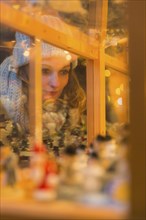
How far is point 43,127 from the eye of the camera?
2551mm

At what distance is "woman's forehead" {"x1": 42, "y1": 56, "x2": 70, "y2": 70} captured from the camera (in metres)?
2.64

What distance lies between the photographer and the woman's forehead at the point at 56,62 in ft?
8.66

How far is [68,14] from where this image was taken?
8.16ft

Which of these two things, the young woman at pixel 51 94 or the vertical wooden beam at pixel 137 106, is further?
the young woman at pixel 51 94

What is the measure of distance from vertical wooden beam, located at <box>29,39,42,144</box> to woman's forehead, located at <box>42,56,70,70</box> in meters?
0.15

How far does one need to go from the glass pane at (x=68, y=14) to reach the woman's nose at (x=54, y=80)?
0.34 metres

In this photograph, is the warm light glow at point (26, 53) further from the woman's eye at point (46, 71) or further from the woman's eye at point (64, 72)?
the woman's eye at point (64, 72)

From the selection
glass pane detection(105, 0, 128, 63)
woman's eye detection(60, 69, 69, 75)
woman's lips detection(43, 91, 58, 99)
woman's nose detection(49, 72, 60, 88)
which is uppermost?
glass pane detection(105, 0, 128, 63)

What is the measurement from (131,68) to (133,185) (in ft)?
1.01

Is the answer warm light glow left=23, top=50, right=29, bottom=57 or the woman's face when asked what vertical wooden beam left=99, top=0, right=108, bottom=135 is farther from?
warm light glow left=23, top=50, right=29, bottom=57

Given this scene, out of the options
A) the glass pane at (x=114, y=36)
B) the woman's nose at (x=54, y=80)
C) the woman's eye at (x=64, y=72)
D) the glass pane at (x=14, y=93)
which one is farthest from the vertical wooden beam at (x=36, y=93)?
the glass pane at (x=114, y=36)

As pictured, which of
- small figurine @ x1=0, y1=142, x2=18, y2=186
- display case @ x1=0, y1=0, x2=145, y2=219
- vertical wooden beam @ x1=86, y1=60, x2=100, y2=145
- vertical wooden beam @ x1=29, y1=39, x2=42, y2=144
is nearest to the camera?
display case @ x1=0, y1=0, x2=145, y2=219

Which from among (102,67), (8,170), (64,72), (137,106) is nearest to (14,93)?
(64,72)

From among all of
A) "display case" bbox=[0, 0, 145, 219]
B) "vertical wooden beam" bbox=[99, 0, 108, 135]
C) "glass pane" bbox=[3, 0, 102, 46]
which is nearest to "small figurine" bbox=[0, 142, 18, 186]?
"display case" bbox=[0, 0, 145, 219]
